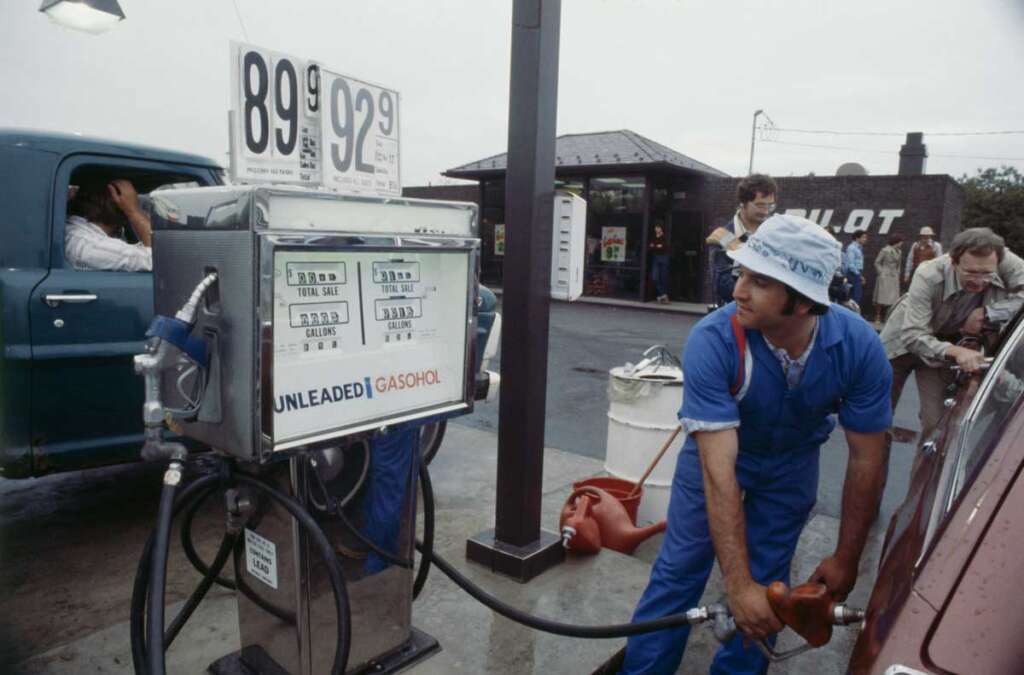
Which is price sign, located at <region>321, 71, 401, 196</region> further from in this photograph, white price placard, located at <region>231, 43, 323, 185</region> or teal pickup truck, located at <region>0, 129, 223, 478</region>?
teal pickup truck, located at <region>0, 129, 223, 478</region>

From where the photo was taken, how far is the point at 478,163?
22.0 meters

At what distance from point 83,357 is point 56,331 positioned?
160 millimetres

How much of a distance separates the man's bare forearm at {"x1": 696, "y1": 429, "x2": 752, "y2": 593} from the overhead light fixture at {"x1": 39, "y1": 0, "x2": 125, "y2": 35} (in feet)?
16.0

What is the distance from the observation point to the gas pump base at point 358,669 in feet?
7.87

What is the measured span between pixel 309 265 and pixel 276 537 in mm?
821

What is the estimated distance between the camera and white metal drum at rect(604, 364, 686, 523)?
13.0 feet

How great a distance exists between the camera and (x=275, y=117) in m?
2.42

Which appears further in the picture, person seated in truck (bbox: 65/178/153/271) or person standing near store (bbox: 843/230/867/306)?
person standing near store (bbox: 843/230/867/306)

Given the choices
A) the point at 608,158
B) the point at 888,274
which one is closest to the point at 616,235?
the point at 608,158

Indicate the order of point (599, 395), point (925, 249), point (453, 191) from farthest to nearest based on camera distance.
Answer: point (453, 191)
point (925, 249)
point (599, 395)

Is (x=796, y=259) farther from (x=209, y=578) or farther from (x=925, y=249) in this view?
(x=925, y=249)

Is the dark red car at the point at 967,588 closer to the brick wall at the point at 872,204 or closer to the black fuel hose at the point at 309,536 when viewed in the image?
the black fuel hose at the point at 309,536

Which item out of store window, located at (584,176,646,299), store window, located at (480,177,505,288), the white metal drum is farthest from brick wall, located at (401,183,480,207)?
Answer: the white metal drum

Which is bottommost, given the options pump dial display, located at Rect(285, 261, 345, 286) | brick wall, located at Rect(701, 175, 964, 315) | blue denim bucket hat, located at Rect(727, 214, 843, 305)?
pump dial display, located at Rect(285, 261, 345, 286)
